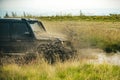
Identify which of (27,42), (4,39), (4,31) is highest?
(4,31)

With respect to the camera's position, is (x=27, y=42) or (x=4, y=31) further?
(x=4, y=31)

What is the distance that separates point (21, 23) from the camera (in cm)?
1166

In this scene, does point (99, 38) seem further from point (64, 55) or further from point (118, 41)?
point (64, 55)

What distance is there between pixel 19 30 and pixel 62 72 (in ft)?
10.2

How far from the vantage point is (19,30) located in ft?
37.8

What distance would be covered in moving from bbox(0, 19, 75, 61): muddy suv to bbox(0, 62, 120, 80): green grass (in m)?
1.06

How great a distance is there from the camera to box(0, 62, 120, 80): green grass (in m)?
8.48

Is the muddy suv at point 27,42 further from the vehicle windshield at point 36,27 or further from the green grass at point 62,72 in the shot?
the green grass at point 62,72

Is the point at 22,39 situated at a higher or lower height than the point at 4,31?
lower

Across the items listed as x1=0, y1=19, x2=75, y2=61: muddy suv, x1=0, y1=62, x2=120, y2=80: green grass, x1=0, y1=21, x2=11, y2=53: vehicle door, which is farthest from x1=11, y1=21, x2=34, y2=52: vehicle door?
x1=0, y1=62, x2=120, y2=80: green grass

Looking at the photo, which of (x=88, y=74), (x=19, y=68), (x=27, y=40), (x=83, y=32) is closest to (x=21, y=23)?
(x=27, y=40)

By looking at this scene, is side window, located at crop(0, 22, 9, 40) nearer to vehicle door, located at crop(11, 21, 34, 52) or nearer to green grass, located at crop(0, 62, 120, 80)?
vehicle door, located at crop(11, 21, 34, 52)

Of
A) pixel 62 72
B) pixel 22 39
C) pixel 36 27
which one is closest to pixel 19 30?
pixel 22 39

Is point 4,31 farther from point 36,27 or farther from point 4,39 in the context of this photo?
point 36,27
